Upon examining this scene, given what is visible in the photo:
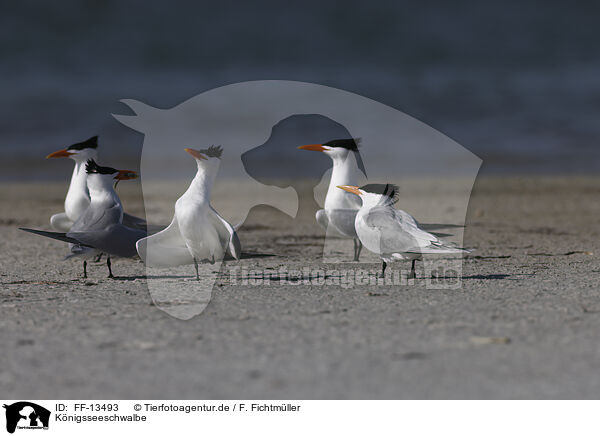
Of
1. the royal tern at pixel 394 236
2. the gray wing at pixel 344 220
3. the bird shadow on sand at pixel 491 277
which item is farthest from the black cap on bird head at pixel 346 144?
the bird shadow on sand at pixel 491 277

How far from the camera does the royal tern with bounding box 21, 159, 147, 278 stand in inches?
197

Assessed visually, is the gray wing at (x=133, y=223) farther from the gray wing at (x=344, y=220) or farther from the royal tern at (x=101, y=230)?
the gray wing at (x=344, y=220)

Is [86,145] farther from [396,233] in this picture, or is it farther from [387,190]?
[396,233]

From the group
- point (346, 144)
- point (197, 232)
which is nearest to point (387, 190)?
point (197, 232)

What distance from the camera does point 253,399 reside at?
2.44 metres

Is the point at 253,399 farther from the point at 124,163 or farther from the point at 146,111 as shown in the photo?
the point at 124,163

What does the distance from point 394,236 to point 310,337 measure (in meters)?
1.80

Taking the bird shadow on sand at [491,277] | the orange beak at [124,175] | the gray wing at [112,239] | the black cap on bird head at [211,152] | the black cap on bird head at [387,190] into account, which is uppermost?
the black cap on bird head at [211,152]

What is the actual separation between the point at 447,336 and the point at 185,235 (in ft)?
7.32

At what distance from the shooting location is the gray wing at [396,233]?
473cm

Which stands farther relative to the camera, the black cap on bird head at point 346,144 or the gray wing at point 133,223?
the black cap on bird head at point 346,144

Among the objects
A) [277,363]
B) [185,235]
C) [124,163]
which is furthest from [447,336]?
[124,163]

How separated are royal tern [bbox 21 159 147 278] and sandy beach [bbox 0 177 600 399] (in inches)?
9.0

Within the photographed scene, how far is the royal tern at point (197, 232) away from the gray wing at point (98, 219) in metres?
0.46
